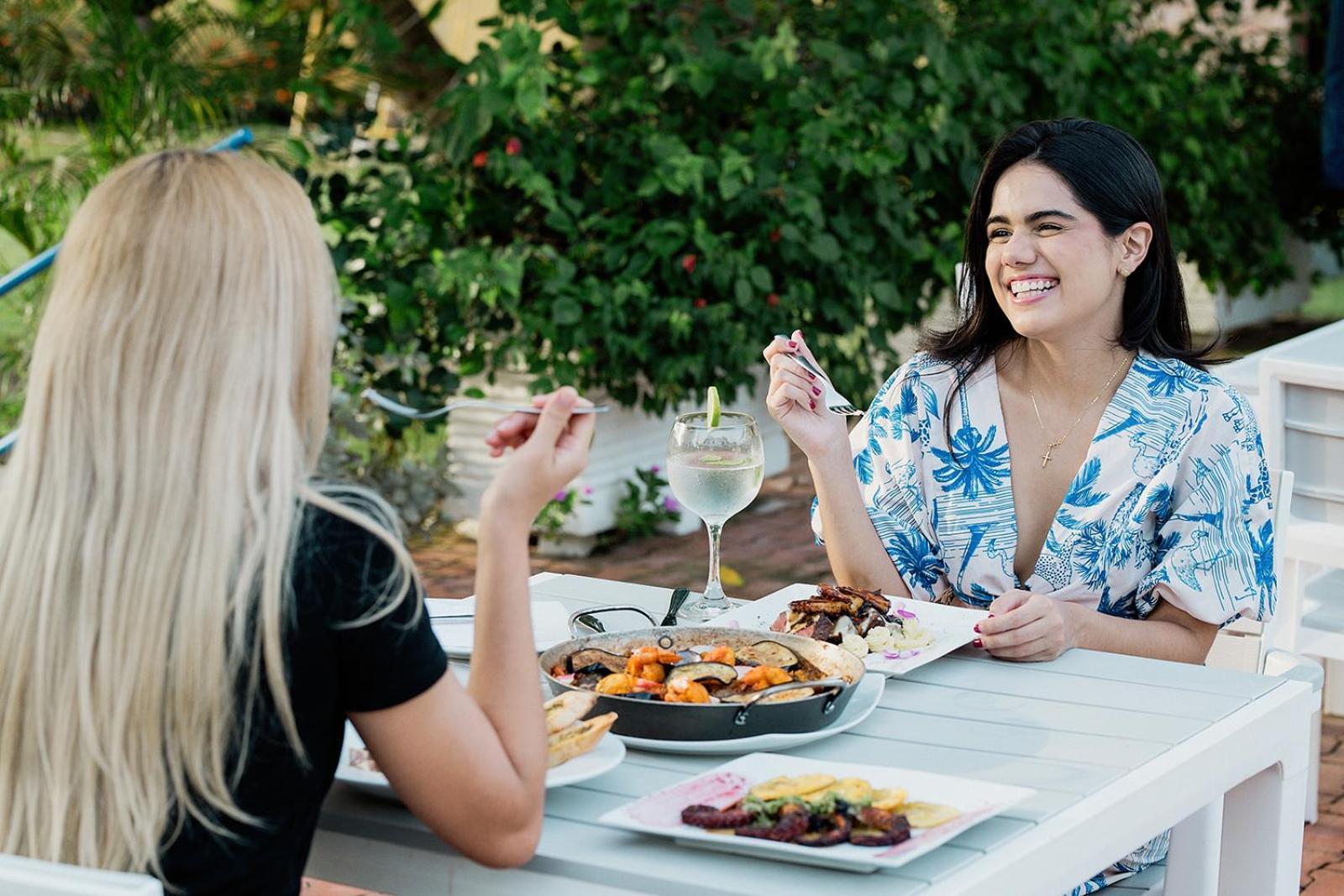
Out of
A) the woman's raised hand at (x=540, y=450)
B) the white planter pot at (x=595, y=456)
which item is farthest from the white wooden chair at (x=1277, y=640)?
the white planter pot at (x=595, y=456)

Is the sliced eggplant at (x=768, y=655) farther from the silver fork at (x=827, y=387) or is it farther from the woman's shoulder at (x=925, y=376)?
the woman's shoulder at (x=925, y=376)

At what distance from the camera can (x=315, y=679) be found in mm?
1429

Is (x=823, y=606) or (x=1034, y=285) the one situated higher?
(x=1034, y=285)

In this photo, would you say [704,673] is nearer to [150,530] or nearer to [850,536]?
[150,530]

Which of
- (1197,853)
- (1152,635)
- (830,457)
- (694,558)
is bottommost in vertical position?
(694,558)

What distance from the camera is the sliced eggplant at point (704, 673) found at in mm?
1825

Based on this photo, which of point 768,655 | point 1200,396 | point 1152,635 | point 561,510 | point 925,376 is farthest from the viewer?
point 561,510

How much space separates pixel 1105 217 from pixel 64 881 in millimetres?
1807

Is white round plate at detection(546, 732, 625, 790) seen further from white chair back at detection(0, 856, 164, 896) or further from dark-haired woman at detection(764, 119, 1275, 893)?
dark-haired woman at detection(764, 119, 1275, 893)

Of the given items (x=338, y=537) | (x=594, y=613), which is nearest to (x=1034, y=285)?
(x=594, y=613)

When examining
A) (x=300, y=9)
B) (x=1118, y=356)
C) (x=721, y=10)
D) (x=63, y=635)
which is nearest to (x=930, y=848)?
(x=63, y=635)

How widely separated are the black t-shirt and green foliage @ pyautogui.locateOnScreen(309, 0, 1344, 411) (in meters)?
3.51

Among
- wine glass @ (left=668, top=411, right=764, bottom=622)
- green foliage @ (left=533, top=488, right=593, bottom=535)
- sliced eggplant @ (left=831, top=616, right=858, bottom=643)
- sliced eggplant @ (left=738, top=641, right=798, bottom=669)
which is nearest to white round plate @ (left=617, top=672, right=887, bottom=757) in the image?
sliced eggplant @ (left=738, top=641, right=798, bottom=669)

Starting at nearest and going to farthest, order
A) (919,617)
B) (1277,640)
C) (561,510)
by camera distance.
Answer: (919,617), (1277,640), (561,510)
